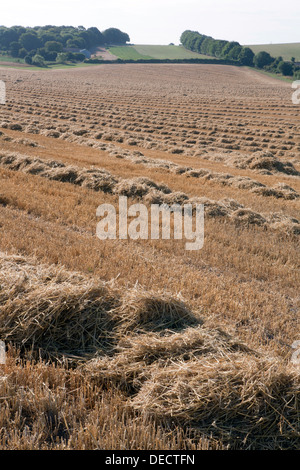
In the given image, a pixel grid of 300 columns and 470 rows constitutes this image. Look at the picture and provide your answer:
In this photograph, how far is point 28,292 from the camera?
4.62 metres

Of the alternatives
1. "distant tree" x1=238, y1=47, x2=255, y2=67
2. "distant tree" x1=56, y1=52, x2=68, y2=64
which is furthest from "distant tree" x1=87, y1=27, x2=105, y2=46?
"distant tree" x1=238, y1=47, x2=255, y2=67

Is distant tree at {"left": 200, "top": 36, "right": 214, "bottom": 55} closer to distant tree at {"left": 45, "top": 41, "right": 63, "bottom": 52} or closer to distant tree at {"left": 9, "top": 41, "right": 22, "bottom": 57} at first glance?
distant tree at {"left": 45, "top": 41, "right": 63, "bottom": 52}

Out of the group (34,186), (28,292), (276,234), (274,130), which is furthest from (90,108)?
(28,292)

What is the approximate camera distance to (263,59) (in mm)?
111000

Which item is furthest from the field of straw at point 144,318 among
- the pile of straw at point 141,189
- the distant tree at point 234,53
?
the distant tree at point 234,53

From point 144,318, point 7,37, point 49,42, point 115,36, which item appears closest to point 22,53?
point 49,42

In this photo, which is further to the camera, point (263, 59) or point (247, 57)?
point (247, 57)

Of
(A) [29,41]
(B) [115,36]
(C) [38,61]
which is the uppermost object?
(B) [115,36]

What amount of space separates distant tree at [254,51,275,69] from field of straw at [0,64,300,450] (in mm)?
109931

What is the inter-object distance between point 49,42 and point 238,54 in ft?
204

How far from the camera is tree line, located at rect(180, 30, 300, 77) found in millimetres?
99306

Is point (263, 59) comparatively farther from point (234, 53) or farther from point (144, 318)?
point (144, 318)

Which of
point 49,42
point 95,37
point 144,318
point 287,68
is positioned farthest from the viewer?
point 95,37

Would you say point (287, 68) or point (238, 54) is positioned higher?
point (238, 54)
